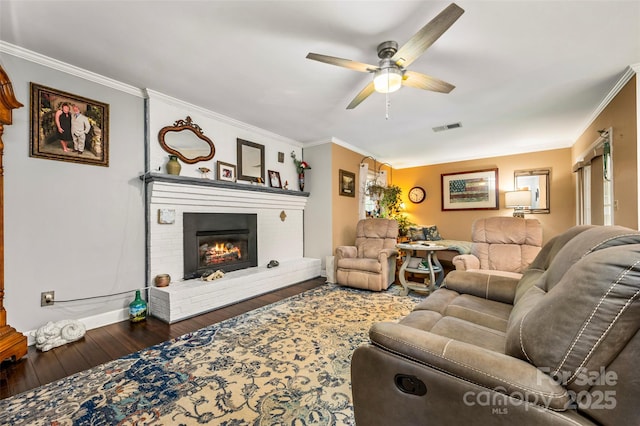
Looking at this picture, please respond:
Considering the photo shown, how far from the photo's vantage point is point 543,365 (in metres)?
0.76

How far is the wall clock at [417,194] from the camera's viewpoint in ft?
20.2

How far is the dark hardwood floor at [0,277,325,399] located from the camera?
1.69m

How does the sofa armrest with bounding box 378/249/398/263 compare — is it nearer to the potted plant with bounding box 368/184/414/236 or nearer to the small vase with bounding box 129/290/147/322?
the potted plant with bounding box 368/184/414/236

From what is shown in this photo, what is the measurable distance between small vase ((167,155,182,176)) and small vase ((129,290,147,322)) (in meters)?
1.34

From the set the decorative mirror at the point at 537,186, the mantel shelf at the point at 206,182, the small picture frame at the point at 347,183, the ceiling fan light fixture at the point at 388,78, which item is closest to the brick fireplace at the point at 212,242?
the mantel shelf at the point at 206,182

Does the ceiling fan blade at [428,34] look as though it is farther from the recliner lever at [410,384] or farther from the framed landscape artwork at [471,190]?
the framed landscape artwork at [471,190]

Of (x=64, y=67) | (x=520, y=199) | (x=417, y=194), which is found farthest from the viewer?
(x=417, y=194)

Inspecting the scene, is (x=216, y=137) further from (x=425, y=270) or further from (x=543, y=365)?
(x=543, y=365)

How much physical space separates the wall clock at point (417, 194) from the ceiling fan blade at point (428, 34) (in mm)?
4613

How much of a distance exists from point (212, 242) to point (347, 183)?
8.62ft

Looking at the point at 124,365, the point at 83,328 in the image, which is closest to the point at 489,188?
the point at 124,365

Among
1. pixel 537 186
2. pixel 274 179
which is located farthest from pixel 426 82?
pixel 537 186

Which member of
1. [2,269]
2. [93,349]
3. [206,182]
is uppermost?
[206,182]

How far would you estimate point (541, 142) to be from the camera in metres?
4.71
